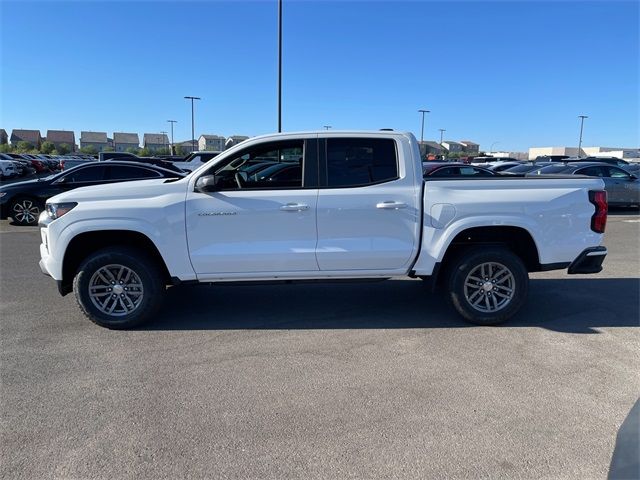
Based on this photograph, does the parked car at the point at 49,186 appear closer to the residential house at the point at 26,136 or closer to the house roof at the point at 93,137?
the residential house at the point at 26,136

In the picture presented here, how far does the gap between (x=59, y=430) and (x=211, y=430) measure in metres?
0.99

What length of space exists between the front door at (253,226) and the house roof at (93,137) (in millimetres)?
134172

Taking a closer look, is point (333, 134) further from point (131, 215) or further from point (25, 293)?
point (25, 293)

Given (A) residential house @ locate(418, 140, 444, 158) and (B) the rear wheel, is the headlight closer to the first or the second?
(B) the rear wheel

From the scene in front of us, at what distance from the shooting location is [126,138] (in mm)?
129875

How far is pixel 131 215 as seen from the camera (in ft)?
15.4

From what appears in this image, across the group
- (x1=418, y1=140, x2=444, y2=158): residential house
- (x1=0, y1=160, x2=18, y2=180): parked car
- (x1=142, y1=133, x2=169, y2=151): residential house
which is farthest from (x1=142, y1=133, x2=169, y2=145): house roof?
(x1=0, y1=160, x2=18, y2=180): parked car

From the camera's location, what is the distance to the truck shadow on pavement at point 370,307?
5.10 meters

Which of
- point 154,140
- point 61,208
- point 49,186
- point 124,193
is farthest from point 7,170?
point 154,140

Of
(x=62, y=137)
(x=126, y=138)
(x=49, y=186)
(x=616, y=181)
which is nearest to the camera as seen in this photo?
(x=49, y=186)

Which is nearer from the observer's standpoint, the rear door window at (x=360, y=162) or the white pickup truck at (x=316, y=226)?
the white pickup truck at (x=316, y=226)

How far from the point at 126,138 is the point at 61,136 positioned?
15.5 meters

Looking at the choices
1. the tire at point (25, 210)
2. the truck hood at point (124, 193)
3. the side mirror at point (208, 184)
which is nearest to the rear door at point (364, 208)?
the side mirror at point (208, 184)

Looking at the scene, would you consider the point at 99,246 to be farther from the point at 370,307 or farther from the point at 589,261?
the point at 589,261
